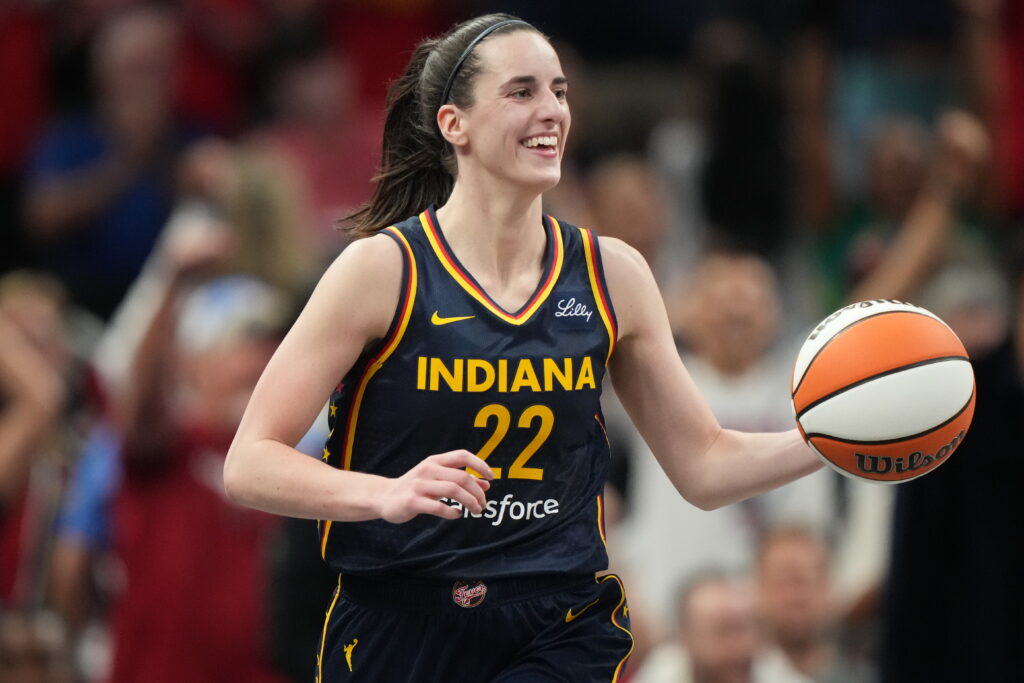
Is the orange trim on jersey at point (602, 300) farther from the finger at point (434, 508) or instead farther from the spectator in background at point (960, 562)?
the spectator in background at point (960, 562)

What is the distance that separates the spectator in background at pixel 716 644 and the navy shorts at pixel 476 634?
258 cm

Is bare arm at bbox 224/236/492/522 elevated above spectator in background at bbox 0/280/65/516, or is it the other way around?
bare arm at bbox 224/236/492/522

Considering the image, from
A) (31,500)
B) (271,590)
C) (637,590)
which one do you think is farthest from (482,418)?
(31,500)

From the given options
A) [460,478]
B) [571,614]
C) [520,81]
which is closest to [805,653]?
[571,614]

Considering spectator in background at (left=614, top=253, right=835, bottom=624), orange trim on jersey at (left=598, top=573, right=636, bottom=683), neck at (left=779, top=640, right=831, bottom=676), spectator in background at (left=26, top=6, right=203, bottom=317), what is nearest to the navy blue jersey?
orange trim on jersey at (left=598, top=573, right=636, bottom=683)

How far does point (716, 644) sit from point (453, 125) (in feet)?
10.3

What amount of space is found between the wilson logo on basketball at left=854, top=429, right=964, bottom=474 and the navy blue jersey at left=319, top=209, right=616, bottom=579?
0.70m

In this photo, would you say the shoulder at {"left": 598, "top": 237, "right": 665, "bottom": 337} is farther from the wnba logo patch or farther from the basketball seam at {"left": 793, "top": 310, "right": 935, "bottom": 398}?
the wnba logo patch

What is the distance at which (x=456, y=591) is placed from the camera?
163 inches

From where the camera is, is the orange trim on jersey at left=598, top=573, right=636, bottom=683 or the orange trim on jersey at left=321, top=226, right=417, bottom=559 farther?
the orange trim on jersey at left=598, top=573, right=636, bottom=683

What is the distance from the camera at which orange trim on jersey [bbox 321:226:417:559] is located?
415cm

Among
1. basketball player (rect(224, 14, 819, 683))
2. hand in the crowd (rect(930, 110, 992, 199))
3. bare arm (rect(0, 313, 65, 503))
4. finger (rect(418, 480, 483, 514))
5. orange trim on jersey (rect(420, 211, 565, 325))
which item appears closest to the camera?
finger (rect(418, 480, 483, 514))

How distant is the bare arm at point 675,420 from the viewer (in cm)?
441

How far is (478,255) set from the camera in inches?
170
